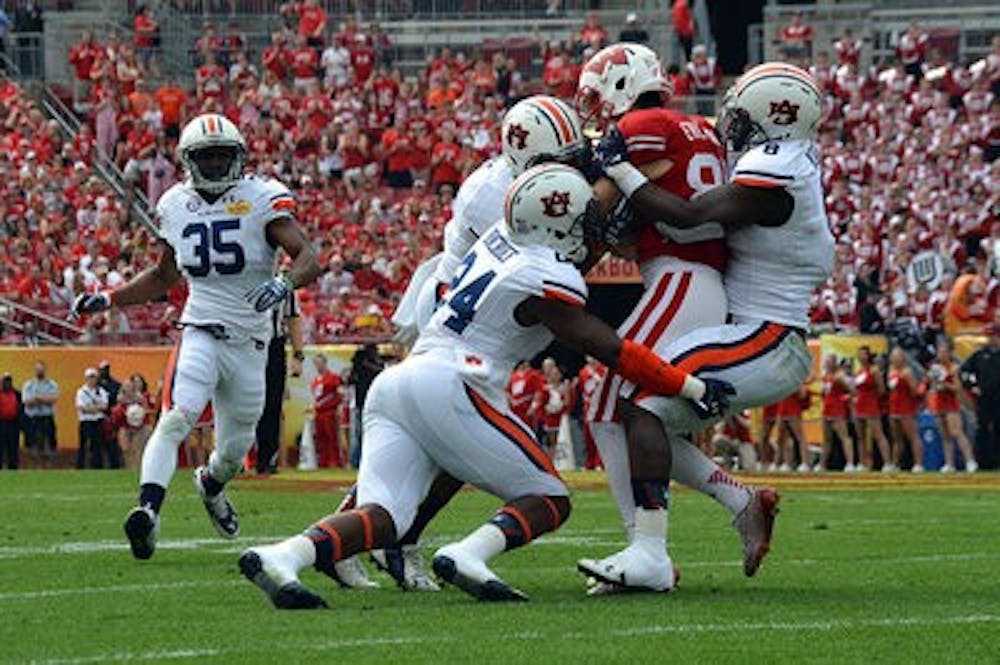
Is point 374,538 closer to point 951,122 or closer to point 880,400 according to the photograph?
point 880,400

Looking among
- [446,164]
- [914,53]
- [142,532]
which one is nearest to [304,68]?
[446,164]

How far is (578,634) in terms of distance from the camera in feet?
24.2

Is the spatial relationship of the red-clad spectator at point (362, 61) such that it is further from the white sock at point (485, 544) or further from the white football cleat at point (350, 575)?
the white sock at point (485, 544)

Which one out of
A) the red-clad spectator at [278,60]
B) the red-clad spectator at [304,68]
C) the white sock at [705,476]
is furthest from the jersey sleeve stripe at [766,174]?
the red-clad spectator at [278,60]

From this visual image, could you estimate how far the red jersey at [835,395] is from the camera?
22812 mm

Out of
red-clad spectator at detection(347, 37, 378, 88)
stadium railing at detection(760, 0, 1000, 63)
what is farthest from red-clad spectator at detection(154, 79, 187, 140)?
stadium railing at detection(760, 0, 1000, 63)

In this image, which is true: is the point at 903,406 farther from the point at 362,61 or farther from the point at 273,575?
the point at 273,575

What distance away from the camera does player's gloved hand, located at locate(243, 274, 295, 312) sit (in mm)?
10656

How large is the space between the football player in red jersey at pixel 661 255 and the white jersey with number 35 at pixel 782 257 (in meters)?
0.07

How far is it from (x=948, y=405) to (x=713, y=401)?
14.0 metres

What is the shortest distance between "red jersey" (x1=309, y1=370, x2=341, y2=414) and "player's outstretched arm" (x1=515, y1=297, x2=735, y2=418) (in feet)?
53.7

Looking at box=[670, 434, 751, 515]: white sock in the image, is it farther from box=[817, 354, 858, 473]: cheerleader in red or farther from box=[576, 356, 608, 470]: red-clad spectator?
box=[576, 356, 608, 470]: red-clad spectator

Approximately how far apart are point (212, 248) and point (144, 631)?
4.02m

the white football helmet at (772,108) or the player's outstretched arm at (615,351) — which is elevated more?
the white football helmet at (772,108)
